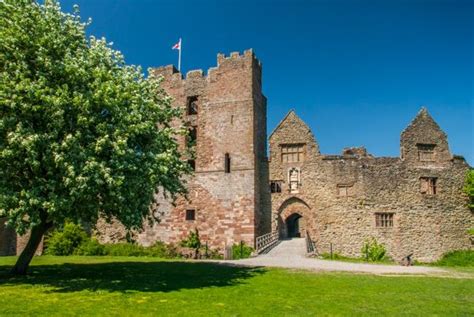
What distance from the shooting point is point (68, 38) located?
52.9 ft

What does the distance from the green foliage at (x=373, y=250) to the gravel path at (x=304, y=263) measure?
16.4ft

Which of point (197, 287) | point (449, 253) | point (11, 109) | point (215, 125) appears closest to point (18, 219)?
point (11, 109)

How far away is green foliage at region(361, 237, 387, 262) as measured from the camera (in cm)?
3169

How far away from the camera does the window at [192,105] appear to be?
3550 cm

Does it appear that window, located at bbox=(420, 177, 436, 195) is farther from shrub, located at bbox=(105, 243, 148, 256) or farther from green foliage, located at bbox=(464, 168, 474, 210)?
shrub, located at bbox=(105, 243, 148, 256)

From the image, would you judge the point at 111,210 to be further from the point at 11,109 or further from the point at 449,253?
the point at 449,253

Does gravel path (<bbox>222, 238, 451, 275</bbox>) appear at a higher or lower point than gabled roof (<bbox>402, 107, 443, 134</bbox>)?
lower

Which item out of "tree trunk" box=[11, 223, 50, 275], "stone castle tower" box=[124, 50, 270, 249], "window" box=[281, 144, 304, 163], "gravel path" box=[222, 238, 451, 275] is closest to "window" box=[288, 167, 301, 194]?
"window" box=[281, 144, 304, 163]

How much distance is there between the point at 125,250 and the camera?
31.3 meters

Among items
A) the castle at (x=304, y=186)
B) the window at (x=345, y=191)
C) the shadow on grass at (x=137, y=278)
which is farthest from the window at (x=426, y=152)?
the shadow on grass at (x=137, y=278)

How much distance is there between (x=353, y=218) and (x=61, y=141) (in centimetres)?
2477

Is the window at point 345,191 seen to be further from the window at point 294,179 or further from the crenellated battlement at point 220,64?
the crenellated battlement at point 220,64

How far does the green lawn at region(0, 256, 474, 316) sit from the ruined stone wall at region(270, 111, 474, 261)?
1503 centimetres

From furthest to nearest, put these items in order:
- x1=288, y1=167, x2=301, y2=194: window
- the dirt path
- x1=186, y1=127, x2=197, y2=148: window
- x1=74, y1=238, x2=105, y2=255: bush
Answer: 1. x1=186, y1=127, x2=197, y2=148: window
2. x1=288, y1=167, x2=301, y2=194: window
3. x1=74, y1=238, x2=105, y2=255: bush
4. the dirt path
